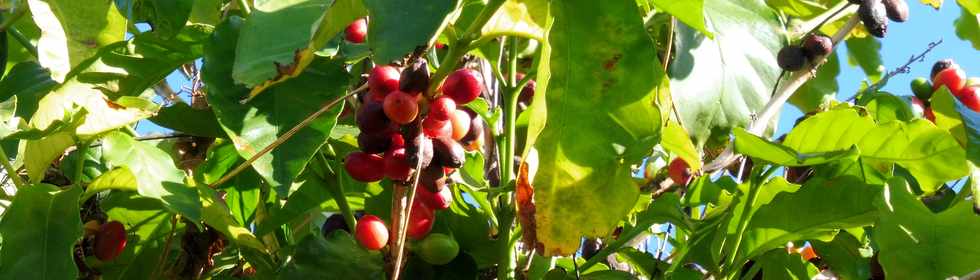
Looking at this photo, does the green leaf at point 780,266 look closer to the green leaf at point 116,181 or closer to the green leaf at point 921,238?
the green leaf at point 921,238

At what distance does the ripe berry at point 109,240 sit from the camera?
1206 mm

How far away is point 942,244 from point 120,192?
0.88m

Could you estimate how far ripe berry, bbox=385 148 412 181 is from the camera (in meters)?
0.98

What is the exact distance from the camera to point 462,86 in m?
0.96

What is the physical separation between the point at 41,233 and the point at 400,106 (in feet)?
1.26

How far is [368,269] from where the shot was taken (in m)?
1.14

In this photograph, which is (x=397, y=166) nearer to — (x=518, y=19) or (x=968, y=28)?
(x=518, y=19)

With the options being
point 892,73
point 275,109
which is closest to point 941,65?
point 892,73

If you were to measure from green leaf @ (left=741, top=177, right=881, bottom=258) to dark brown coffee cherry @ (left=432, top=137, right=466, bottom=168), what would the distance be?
34 centimetres

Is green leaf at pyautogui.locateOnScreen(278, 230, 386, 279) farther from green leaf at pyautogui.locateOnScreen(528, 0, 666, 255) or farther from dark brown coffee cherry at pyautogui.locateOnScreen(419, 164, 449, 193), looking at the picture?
green leaf at pyautogui.locateOnScreen(528, 0, 666, 255)

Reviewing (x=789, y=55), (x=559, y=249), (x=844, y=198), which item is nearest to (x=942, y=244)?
(x=844, y=198)

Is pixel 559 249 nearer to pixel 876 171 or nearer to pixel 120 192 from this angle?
pixel 876 171

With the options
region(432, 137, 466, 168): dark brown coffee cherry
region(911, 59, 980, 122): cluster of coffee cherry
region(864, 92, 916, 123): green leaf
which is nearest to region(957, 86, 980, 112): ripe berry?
region(911, 59, 980, 122): cluster of coffee cherry

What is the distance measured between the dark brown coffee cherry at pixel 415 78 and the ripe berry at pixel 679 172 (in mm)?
520
